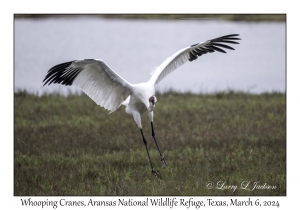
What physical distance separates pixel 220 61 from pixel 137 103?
10.1 m

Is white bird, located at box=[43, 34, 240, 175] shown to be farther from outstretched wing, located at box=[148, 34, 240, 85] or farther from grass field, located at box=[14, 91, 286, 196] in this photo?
grass field, located at box=[14, 91, 286, 196]

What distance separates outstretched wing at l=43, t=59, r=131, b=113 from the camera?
7555 millimetres

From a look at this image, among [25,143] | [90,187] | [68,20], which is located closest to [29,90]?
[25,143]

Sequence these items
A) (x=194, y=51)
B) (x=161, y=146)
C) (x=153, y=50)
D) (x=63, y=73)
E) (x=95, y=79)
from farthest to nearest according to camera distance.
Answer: (x=153, y=50) → (x=161, y=146) → (x=194, y=51) → (x=95, y=79) → (x=63, y=73)

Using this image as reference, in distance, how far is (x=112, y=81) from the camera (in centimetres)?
800

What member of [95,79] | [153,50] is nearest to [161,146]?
[95,79]

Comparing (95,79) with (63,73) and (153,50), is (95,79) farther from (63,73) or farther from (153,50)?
(153,50)

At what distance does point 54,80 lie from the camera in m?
7.84

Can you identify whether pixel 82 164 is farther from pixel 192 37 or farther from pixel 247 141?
pixel 192 37

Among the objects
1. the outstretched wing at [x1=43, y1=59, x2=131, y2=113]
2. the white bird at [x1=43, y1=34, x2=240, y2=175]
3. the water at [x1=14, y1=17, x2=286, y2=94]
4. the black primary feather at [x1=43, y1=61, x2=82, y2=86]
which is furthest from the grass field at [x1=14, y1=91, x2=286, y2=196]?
the water at [x1=14, y1=17, x2=286, y2=94]

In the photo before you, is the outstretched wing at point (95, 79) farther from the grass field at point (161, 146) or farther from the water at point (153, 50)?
the water at point (153, 50)

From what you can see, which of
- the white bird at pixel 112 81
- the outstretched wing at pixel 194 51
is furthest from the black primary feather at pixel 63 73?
the outstretched wing at pixel 194 51

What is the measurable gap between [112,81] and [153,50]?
11.7m

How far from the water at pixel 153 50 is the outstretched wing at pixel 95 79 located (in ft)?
16.8
